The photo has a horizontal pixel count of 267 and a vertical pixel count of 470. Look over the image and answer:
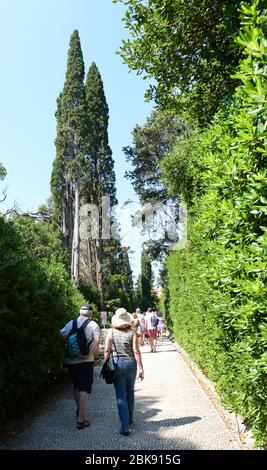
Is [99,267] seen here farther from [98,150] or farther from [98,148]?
[98,148]

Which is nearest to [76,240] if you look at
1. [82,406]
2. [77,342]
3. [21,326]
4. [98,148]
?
[98,148]

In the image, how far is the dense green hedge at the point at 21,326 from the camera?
18.8ft

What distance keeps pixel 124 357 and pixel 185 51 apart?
4597mm

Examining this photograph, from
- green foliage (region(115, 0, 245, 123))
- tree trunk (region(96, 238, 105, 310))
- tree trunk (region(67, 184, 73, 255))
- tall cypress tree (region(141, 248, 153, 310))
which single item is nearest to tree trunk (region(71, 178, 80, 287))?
tree trunk (region(67, 184, 73, 255))

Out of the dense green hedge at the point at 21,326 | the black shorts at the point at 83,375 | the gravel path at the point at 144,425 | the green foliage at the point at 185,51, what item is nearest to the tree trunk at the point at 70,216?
the dense green hedge at the point at 21,326

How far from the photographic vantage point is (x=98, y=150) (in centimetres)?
3694

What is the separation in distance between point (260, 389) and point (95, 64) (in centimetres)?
3836

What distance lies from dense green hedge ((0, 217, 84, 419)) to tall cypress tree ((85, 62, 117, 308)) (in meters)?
28.9

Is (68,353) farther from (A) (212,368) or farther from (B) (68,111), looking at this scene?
(B) (68,111)

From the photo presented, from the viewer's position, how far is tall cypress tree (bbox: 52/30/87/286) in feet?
105

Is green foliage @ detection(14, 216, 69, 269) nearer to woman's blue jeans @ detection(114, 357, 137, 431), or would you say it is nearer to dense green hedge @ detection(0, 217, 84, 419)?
dense green hedge @ detection(0, 217, 84, 419)

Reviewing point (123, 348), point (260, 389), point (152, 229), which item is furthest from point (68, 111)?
point (260, 389)

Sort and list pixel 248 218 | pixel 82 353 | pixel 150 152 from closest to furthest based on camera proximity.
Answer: pixel 248 218, pixel 82 353, pixel 150 152
